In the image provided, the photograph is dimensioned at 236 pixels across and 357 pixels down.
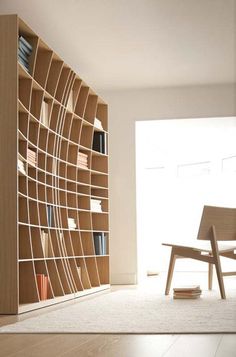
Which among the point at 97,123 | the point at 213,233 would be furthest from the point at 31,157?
the point at 97,123

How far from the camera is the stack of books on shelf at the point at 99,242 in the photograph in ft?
26.9

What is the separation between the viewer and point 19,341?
3.29 meters

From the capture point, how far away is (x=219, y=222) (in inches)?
248

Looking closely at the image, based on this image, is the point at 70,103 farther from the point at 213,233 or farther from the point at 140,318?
the point at 140,318

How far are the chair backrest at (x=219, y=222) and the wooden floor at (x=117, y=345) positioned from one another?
2914mm

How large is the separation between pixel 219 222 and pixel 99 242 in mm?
2266

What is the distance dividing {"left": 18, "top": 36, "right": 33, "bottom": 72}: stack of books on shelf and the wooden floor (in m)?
2.74

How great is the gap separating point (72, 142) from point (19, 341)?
13.5ft

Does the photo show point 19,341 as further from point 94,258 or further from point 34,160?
point 94,258

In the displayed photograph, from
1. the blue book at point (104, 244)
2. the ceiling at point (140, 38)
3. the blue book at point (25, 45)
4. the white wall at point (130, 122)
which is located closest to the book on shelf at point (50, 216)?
the blue book at point (25, 45)

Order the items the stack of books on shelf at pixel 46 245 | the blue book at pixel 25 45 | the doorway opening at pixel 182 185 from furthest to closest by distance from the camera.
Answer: the doorway opening at pixel 182 185 → the stack of books on shelf at pixel 46 245 → the blue book at pixel 25 45

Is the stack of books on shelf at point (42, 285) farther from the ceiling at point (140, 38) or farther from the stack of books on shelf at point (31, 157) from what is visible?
the ceiling at point (140, 38)

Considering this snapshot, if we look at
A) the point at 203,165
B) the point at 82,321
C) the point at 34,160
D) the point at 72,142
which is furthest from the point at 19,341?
the point at 203,165

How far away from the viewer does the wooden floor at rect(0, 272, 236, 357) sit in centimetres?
280
